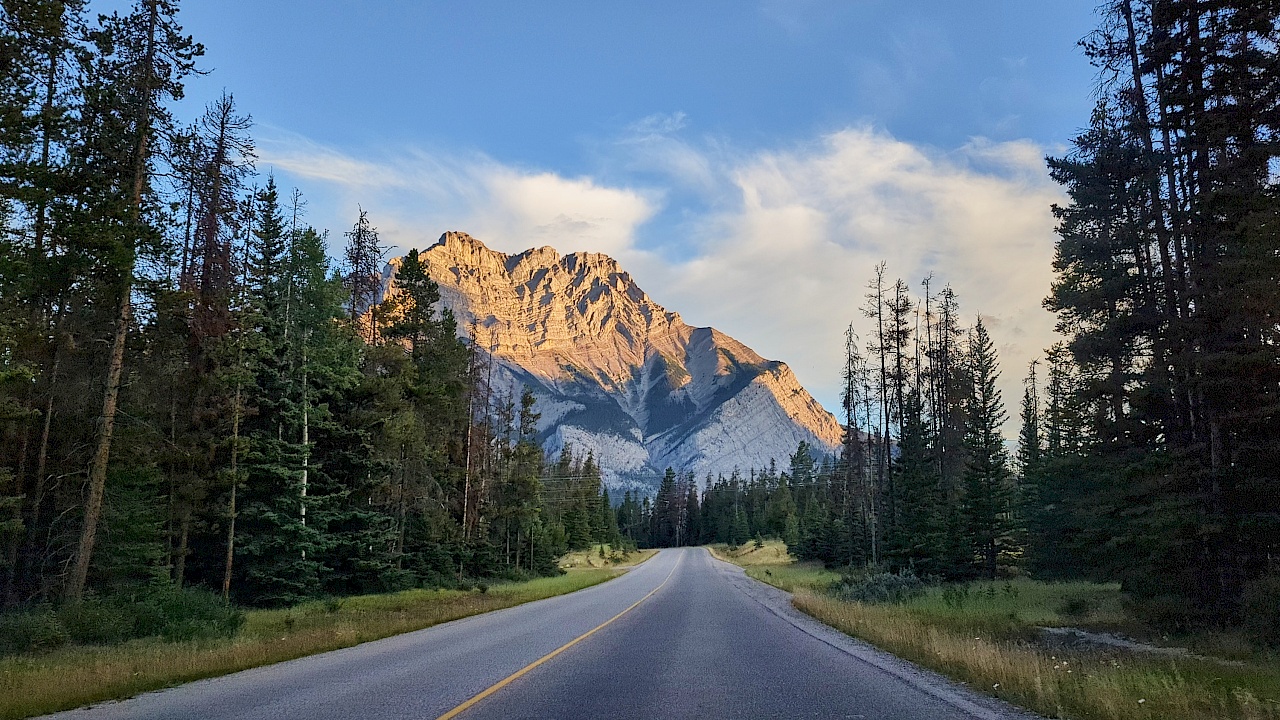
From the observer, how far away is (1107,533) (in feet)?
69.3

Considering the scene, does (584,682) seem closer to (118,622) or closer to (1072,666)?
(1072,666)

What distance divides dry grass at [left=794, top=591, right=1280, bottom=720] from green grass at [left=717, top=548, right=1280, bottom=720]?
12mm

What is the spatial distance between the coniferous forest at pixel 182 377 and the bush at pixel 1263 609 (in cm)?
2294

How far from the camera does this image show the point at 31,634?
1350cm

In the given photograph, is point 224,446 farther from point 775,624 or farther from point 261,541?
point 775,624

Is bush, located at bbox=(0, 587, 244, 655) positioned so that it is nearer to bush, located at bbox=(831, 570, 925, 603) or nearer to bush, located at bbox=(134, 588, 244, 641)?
bush, located at bbox=(134, 588, 244, 641)

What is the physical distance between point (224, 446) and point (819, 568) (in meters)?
43.7

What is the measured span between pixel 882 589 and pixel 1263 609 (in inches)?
544

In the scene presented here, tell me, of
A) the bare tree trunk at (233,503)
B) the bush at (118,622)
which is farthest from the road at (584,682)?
the bare tree trunk at (233,503)

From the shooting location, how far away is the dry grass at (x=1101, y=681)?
6871 mm

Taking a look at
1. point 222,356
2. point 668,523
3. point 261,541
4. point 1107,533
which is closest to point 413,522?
point 261,541

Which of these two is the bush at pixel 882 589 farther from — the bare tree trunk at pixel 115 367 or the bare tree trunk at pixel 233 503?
the bare tree trunk at pixel 115 367

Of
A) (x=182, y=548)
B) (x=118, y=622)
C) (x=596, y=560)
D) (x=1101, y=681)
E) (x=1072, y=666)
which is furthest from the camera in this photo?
(x=596, y=560)

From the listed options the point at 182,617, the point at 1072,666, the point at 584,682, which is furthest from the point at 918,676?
the point at 182,617
